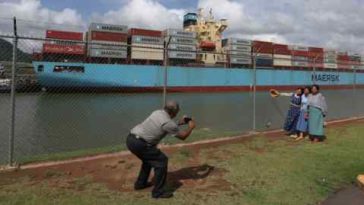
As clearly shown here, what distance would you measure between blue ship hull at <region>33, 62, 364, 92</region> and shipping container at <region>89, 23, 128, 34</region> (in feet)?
11.0

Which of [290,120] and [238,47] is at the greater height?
[238,47]

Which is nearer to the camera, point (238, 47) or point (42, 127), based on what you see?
point (42, 127)

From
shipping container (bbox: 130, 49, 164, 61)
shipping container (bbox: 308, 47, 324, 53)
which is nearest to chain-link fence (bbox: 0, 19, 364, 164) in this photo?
shipping container (bbox: 130, 49, 164, 61)

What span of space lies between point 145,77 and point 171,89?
3.11 meters

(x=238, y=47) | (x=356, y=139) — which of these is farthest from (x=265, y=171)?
(x=238, y=47)

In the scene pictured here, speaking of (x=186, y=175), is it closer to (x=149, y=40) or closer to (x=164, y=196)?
(x=164, y=196)

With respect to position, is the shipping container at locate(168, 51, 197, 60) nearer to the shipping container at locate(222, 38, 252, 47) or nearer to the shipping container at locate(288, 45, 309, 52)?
the shipping container at locate(222, 38, 252, 47)

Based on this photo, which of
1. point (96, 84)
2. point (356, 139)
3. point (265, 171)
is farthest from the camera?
point (96, 84)

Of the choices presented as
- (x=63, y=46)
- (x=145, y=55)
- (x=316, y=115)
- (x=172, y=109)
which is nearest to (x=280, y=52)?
(x=145, y=55)

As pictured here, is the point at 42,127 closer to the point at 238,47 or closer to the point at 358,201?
the point at 358,201

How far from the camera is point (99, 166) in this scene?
773 centimetres

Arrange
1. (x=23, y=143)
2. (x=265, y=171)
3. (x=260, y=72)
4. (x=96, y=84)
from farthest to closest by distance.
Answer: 1. (x=260, y=72)
2. (x=96, y=84)
3. (x=23, y=143)
4. (x=265, y=171)

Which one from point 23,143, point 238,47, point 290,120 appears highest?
point 238,47

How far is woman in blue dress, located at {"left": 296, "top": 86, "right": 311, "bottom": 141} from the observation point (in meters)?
11.5
